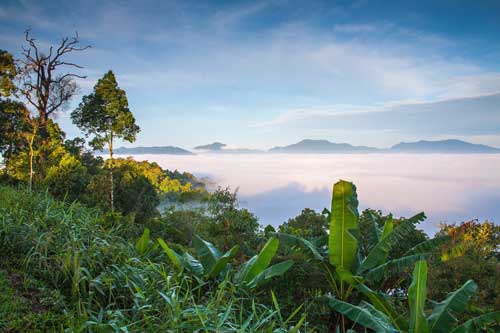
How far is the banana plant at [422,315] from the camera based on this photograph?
414 centimetres

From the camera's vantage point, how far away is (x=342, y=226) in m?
5.66

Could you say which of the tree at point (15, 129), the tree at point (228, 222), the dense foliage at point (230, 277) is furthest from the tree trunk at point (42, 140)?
the tree at point (228, 222)

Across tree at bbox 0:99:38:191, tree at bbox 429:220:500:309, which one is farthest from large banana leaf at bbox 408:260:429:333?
tree at bbox 0:99:38:191

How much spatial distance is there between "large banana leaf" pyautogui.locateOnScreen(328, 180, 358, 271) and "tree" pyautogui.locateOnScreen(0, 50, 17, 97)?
64.1 ft

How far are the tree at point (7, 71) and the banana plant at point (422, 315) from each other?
20.5 meters

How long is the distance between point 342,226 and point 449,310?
178cm

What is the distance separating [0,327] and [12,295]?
0.53 meters

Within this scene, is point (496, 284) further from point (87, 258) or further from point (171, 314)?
point (87, 258)

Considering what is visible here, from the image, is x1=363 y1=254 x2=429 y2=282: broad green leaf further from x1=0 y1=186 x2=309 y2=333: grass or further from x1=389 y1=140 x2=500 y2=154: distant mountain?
x1=389 y1=140 x2=500 y2=154: distant mountain

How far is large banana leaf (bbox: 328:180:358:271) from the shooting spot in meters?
5.63

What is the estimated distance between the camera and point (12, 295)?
3320mm

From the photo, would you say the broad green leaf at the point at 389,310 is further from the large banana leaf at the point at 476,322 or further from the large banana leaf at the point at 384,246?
the large banana leaf at the point at 384,246

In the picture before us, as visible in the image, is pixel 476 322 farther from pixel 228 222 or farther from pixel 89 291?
pixel 228 222

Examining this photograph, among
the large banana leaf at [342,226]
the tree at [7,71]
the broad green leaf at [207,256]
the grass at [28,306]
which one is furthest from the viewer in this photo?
the tree at [7,71]
